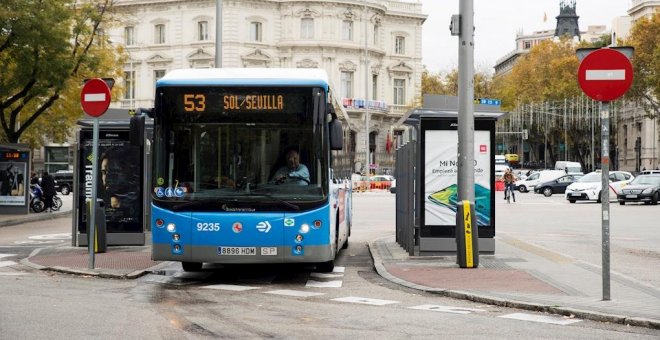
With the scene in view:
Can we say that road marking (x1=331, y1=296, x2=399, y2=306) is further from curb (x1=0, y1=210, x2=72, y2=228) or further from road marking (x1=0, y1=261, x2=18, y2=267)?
curb (x1=0, y1=210, x2=72, y2=228)

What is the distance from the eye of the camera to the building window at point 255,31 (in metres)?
95.6

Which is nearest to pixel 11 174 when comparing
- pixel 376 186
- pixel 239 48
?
pixel 376 186

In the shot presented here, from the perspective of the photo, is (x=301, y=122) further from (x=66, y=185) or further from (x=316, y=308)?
(x=66, y=185)

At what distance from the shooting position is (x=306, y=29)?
96.8 meters

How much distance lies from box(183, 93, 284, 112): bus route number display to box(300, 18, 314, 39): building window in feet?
272

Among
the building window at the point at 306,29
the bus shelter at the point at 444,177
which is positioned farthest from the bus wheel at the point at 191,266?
the building window at the point at 306,29

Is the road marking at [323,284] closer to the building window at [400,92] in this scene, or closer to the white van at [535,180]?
the white van at [535,180]

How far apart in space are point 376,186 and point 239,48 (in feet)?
79.5

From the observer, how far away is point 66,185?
226ft

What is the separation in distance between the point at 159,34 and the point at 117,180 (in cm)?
7869

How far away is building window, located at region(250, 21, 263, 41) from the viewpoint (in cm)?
9562

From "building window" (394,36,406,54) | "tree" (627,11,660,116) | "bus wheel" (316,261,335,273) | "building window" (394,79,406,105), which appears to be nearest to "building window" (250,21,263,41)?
"building window" (394,36,406,54)

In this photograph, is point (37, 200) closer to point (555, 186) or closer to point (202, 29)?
point (555, 186)

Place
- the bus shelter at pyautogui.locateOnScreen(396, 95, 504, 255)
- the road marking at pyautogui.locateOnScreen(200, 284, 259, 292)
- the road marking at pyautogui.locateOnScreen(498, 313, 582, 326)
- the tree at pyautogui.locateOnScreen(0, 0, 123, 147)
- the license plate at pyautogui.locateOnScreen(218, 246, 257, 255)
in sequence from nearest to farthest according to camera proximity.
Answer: the road marking at pyautogui.locateOnScreen(498, 313, 582, 326), the road marking at pyautogui.locateOnScreen(200, 284, 259, 292), the license plate at pyautogui.locateOnScreen(218, 246, 257, 255), the bus shelter at pyautogui.locateOnScreen(396, 95, 504, 255), the tree at pyautogui.locateOnScreen(0, 0, 123, 147)
